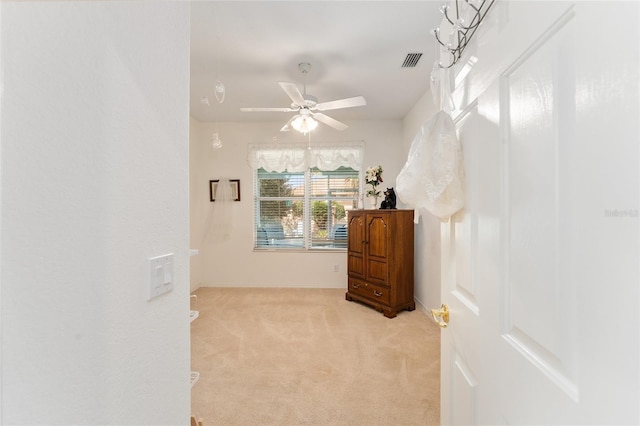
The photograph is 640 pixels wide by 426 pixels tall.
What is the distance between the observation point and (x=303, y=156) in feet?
14.5

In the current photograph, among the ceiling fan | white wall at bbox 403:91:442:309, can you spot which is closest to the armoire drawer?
white wall at bbox 403:91:442:309

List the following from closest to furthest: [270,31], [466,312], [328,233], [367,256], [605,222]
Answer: [605,222]
[466,312]
[270,31]
[367,256]
[328,233]

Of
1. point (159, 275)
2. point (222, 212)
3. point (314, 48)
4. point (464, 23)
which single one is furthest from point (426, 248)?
point (159, 275)

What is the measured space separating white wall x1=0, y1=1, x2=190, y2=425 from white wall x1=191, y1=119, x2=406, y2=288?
141 inches

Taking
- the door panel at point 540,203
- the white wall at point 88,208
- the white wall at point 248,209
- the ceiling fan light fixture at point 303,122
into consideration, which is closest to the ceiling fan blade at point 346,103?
the ceiling fan light fixture at point 303,122

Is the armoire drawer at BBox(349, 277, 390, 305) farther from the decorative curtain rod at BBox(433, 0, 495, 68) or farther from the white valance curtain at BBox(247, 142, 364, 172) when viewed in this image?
the decorative curtain rod at BBox(433, 0, 495, 68)

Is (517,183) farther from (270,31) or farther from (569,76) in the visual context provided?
(270,31)

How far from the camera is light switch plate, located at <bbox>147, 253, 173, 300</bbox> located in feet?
2.61

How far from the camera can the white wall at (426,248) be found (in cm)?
322

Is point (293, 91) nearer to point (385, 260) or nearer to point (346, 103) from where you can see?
point (346, 103)

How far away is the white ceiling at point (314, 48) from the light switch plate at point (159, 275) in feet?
6.20

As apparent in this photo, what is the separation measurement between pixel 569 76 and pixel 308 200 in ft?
13.4

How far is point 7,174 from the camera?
473mm

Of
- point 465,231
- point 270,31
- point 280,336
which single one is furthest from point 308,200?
point 465,231
